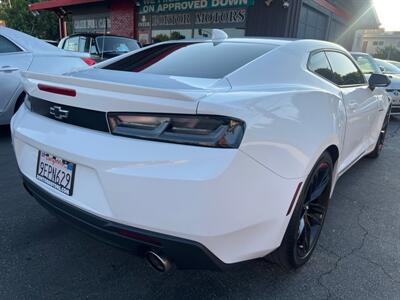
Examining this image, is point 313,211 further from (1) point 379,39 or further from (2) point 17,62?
(1) point 379,39

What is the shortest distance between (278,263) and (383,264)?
844 millimetres

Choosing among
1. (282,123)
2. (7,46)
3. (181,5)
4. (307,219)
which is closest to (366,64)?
(307,219)

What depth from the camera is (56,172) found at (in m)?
1.87

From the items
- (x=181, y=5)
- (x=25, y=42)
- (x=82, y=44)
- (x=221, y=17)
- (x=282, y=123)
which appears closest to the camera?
(x=282, y=123)

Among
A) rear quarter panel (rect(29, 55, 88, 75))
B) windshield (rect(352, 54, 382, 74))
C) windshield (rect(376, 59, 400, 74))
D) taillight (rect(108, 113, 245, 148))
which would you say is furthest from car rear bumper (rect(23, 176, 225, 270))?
windshield (rect(376, 59, 400, 74))

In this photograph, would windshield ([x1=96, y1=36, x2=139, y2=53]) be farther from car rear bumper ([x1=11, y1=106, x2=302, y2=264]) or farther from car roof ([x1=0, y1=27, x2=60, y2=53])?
car rear bumper ([x1=11, y1=106, x2=302, y2=264])

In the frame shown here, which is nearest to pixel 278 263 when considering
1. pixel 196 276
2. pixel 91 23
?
pixel 196 276

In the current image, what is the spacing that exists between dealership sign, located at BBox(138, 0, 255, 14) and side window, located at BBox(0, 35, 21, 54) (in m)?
8.18

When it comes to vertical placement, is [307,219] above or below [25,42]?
below

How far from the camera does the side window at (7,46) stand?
4.69 meters

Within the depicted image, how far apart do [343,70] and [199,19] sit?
35.1 ft

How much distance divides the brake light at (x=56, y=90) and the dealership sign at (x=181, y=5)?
1033 centimetres

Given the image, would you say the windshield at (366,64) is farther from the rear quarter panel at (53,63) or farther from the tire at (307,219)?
the tire at (307,219)

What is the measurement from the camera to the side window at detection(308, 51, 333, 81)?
2.51 metres
